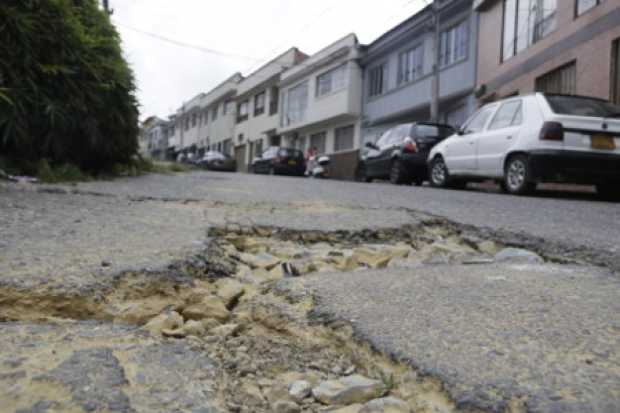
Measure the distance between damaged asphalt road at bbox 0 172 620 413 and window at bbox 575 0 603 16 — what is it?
1024 cm

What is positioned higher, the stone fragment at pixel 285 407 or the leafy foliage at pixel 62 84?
the leafy foliage at pixel 62 84

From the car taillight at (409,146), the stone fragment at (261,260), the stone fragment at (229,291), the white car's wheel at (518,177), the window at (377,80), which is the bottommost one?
the stone fragment at (229,291)

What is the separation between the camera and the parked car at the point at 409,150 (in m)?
10.9

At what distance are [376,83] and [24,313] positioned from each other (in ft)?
71.3

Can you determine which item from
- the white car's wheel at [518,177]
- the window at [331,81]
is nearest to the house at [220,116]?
the window at [331,81]

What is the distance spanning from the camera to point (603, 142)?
6664 millimetres

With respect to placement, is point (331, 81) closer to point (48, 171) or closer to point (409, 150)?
point (409, 150)

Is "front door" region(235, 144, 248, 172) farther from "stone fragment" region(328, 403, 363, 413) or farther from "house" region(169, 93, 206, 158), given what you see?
"stone fragment" region(328, 403, 363, 413)

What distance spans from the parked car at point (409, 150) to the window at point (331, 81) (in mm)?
12715

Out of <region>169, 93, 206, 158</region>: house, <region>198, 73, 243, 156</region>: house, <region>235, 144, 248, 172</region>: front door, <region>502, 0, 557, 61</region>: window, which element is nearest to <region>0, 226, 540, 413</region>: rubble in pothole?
<region>502, 0, 557, 61</region>: window

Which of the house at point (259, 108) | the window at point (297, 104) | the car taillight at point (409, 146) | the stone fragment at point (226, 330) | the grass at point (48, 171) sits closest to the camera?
the stone fragment at point (226, 330)

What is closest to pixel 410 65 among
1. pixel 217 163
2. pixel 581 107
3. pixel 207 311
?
pixel 217 163

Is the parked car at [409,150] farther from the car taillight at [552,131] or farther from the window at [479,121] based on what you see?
the car taillight at [552,131]

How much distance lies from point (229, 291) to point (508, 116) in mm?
6863
